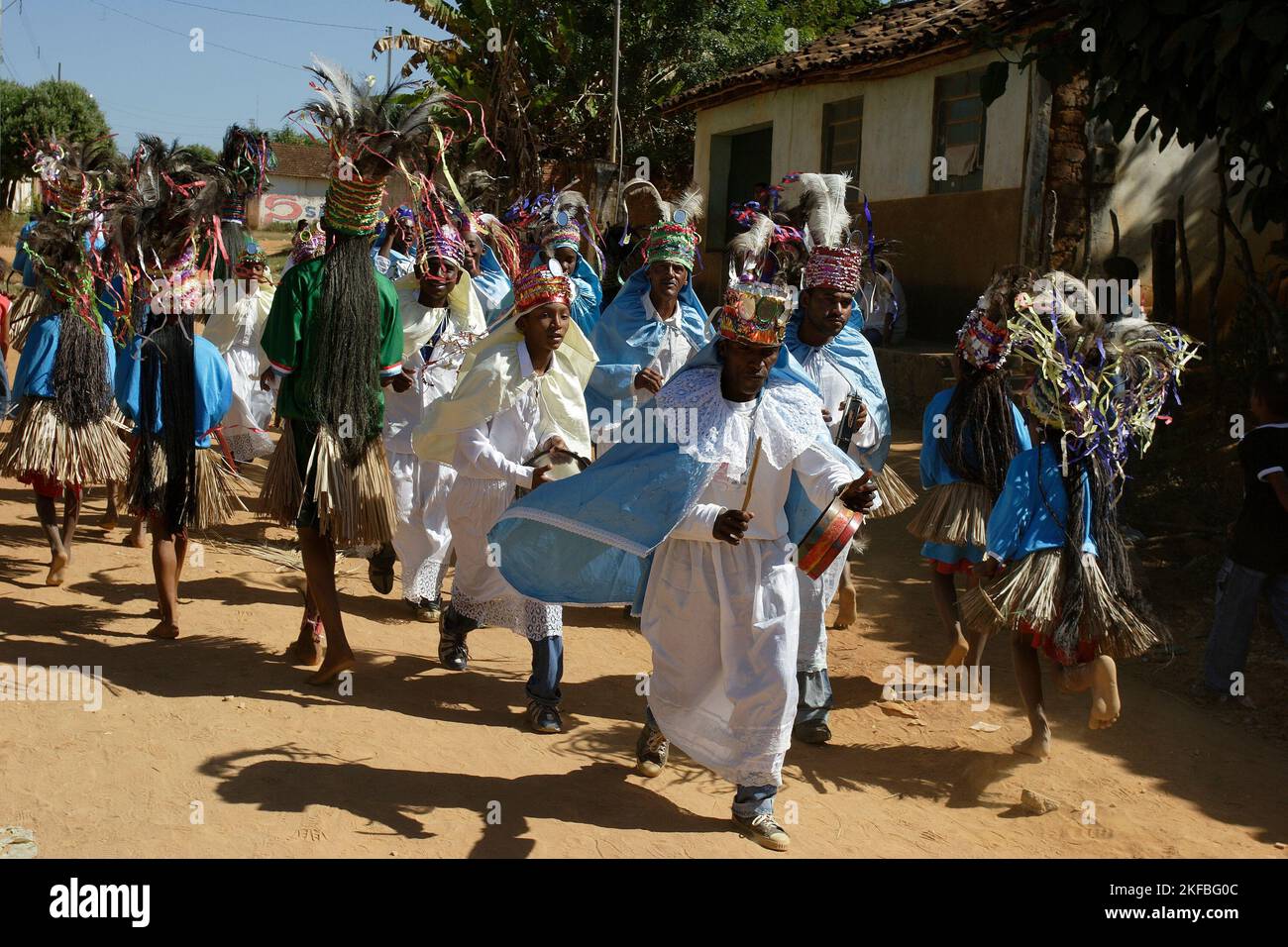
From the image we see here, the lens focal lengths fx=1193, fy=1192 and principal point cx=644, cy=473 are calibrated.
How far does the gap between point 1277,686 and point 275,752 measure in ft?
17.3

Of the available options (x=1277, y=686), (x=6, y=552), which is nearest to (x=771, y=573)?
(x=1277, y=686)

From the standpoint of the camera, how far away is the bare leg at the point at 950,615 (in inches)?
251

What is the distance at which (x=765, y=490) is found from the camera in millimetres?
4484

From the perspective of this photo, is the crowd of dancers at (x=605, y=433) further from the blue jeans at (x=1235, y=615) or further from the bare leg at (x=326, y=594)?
the blue jeans at (x=1235, y=615)

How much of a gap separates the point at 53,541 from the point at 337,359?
107 inches

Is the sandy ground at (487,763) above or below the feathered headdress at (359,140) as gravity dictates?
below

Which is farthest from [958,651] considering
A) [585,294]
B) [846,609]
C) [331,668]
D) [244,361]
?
[244,361]

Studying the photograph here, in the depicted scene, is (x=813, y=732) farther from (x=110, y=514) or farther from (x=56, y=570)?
(x=110, y=514)

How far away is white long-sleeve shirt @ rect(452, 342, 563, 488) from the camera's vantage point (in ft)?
18.2

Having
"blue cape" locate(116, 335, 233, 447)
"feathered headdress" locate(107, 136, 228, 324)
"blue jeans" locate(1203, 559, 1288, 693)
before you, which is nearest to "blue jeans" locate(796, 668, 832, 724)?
"blue jeans" locate(1203, 559, 1288, 693)

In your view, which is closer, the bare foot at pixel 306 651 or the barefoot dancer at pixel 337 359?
the barefoot dancer at pixel 337 359

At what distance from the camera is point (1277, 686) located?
6.56 m

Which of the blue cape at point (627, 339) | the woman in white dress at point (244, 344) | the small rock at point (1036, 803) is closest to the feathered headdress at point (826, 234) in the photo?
the blue cape at point (627, 339)

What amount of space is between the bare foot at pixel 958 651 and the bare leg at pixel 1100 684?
1.31 m
